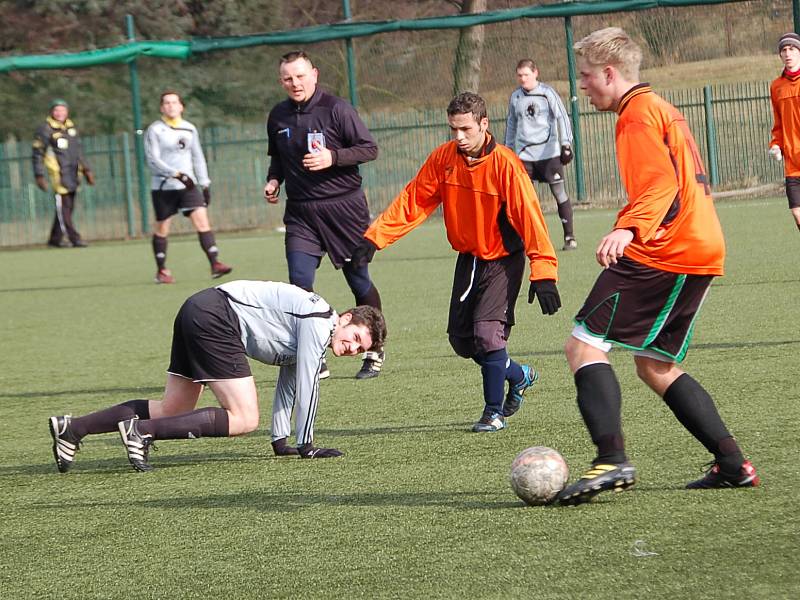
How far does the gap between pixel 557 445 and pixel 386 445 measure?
0.85 metres

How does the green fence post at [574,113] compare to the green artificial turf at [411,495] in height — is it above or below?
above

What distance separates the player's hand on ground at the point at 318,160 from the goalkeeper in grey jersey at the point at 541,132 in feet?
20.7

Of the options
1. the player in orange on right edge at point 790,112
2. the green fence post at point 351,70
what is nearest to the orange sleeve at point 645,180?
the player in orange on right edge at point 790,112

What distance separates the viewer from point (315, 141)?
339 inches

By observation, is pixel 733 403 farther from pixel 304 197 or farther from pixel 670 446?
pixel 304 197

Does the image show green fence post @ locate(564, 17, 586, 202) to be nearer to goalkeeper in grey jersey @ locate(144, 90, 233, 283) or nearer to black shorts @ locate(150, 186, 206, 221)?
goalkeeper in grey jersey @ locate(144, 90, 233, 283)

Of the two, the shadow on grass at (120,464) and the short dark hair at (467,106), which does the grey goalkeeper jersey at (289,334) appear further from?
the short dark hair at (467,106)

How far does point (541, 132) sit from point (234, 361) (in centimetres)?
919

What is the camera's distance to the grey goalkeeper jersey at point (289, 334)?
5.80 metres

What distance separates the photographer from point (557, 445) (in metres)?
6.01

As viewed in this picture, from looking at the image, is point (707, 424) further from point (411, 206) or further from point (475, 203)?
point (411, 206)

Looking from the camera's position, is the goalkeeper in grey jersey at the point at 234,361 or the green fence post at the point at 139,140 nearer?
the goalkeeper in grey jersey at the point at 234,361

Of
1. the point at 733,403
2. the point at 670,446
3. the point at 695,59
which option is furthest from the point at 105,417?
the point at 695,59

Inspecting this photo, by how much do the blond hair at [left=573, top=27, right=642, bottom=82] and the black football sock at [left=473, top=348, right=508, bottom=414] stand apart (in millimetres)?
2071
